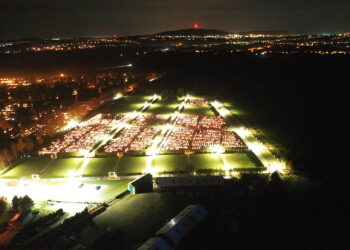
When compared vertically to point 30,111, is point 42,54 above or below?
above

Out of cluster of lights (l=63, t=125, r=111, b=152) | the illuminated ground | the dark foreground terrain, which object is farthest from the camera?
cluster of lights (l=63, t=125, r=111, b=152)

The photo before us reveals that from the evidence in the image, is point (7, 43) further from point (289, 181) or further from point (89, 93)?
point (289, 181)

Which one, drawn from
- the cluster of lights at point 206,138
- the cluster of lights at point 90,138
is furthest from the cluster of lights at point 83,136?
the cluster of lights at point 206,138

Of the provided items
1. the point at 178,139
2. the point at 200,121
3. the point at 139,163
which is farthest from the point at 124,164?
the point at 200,121

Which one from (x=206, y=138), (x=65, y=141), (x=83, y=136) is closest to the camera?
(x=206, y=138)

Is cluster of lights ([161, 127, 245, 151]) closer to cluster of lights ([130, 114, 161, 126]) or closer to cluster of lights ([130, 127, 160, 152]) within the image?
cluster of lights ([130, 127, 160, 152])

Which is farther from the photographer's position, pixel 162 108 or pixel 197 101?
pixel 197 101

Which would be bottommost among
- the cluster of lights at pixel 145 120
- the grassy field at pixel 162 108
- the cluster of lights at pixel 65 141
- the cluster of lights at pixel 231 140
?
the cluster of lights at pixel 231 140

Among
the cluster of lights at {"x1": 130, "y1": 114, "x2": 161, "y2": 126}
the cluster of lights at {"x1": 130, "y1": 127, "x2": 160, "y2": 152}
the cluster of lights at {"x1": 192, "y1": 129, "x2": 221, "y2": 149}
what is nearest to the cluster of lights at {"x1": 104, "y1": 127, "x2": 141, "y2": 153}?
the cluster of lights at {"x1": 130, "y1": 127, "x2": 160, "y2": 152}

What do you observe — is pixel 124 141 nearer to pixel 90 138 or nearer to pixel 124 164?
pixel 90 138

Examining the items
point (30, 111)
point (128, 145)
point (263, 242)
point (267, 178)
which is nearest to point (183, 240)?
point (263, 242)

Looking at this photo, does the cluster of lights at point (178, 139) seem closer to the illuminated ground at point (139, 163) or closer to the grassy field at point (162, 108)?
the illuminated ground at point (139, 163)
